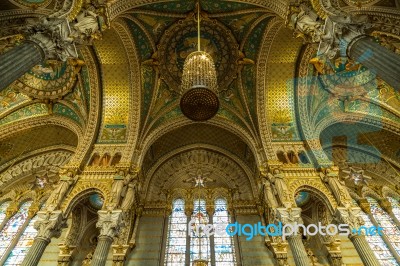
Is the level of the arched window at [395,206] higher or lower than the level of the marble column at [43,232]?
higher

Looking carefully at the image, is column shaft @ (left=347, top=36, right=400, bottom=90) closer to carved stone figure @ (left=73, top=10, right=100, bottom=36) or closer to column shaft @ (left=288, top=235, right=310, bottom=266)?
column shaft @ (left=288, top=235, right=310, bottom=266)

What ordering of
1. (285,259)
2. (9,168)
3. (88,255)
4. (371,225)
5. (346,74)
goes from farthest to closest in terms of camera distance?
(9,168), (346,74), (371,225), (88,255), (285,259)

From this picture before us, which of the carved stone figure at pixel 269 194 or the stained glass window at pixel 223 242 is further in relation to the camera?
the stained glass window at pixel 223 242

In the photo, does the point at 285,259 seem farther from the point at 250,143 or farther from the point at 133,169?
the point at 133,169

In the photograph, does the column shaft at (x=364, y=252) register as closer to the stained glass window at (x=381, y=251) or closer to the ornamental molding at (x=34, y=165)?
the stained glass window at (x=381, y=251)

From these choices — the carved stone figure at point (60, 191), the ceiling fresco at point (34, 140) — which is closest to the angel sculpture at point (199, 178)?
the carved stone figure at point (60, 191)

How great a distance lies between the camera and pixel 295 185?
379 inches

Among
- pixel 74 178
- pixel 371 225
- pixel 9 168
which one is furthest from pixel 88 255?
pixel 371 225

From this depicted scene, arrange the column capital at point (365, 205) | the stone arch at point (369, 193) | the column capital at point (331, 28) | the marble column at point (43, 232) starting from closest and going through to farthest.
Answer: the column capital at point (331, 28), the marble column at point (43, 232), the column capital at point (365, 205), the stone arch at point (369, 193)

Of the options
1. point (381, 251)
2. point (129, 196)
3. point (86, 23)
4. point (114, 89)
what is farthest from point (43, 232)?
point (381, 251)

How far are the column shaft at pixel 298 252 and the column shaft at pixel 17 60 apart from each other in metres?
7.84

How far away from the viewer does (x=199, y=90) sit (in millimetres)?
7734

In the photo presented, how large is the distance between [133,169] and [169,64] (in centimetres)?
471

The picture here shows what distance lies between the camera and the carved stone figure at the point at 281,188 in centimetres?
901
